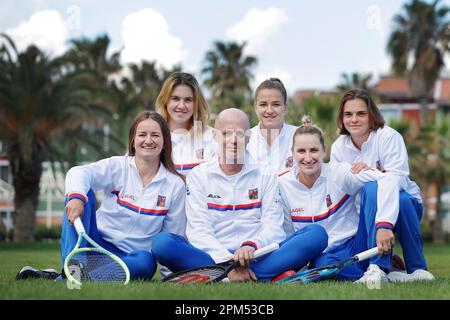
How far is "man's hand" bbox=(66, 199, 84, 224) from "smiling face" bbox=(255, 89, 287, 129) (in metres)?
2.20

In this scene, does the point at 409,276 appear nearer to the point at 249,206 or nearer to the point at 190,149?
the point at 249,206

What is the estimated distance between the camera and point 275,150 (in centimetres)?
677

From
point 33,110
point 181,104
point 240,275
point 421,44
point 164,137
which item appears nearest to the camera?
point 240,275

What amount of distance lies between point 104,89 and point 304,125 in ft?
62.6

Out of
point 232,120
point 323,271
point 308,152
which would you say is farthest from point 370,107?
point 323,271

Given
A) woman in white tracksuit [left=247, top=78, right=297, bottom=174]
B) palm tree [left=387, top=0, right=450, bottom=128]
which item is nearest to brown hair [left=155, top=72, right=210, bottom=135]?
woman in white tracksuit [left=247, top=78, right=297, bottom=174]

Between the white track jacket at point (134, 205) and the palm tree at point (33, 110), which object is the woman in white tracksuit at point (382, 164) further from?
the palm tree at point (33, 110)

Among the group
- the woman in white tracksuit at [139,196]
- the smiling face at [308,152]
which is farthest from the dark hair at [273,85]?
the woman in white tracksuit at [139,196]

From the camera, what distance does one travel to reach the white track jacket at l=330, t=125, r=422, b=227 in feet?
20.0

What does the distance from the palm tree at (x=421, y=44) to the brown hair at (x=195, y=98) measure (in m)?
34.5

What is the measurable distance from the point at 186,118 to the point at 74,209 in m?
2.08

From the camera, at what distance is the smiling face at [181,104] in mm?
6945

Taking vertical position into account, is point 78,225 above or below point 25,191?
above
